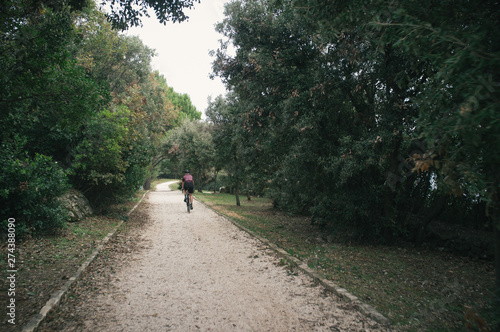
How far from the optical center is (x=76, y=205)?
10188 mm

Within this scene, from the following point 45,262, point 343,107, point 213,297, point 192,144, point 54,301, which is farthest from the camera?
point 192,144

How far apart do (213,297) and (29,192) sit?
547cm

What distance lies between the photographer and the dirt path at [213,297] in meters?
3.58

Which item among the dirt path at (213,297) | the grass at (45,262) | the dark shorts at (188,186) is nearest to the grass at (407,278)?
the dirt path at (213,297)

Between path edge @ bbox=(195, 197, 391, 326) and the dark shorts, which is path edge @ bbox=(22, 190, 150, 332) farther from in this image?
the dark shorts

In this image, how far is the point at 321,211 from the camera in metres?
8.23

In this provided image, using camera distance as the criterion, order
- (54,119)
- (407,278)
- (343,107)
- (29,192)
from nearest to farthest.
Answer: (407,278), (29,192), (54,119), (343,107)

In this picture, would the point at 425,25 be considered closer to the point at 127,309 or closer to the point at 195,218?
the point at 127,309

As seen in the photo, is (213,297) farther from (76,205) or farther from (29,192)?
(76,205)

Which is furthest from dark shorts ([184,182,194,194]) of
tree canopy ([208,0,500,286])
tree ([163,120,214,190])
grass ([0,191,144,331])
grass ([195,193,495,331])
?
tree ([163,120,214,190])

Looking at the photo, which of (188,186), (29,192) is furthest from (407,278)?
(188,186)

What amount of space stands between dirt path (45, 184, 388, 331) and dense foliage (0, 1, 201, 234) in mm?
3065

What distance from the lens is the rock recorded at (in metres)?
9.66

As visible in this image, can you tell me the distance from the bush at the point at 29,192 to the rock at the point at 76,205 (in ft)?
5.93
